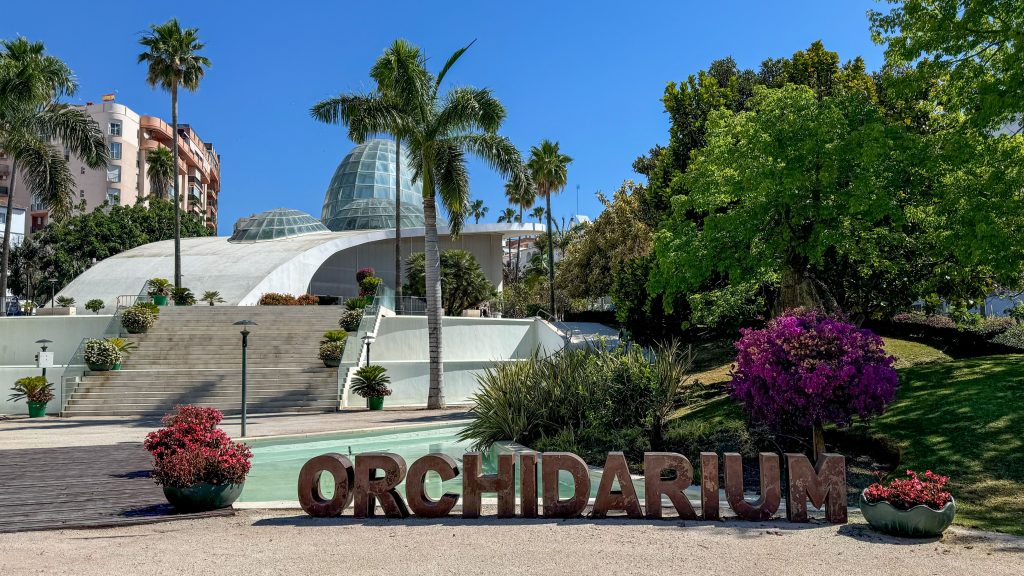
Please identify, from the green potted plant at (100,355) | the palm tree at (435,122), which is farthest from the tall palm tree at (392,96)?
the green potted plant at (100,355)

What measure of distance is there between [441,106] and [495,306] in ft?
112

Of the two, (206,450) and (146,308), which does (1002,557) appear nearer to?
(206,450)

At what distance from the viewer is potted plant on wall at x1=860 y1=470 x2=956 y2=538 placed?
25.1ft

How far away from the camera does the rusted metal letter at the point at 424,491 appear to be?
8.67m

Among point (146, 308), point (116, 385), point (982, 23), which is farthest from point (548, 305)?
point (982, 23)

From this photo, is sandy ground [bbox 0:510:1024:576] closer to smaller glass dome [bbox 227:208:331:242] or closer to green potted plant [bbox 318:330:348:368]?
green potted plant [bbox 318:330:348:368]

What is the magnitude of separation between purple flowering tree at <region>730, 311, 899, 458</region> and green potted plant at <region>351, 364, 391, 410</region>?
1772 centimetres

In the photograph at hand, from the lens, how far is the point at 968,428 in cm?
1238

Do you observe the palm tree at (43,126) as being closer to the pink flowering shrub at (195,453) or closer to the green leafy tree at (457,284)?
the green leafy tree at (457,284)

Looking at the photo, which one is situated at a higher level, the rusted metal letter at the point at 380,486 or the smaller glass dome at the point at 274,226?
the smaller glass dome at the point at 274,226

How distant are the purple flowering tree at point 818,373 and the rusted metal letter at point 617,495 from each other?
3.21m

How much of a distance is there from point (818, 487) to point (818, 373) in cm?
232

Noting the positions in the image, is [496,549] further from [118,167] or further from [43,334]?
[118,167]

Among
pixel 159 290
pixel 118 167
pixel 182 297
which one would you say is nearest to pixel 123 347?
pixel 159 290
